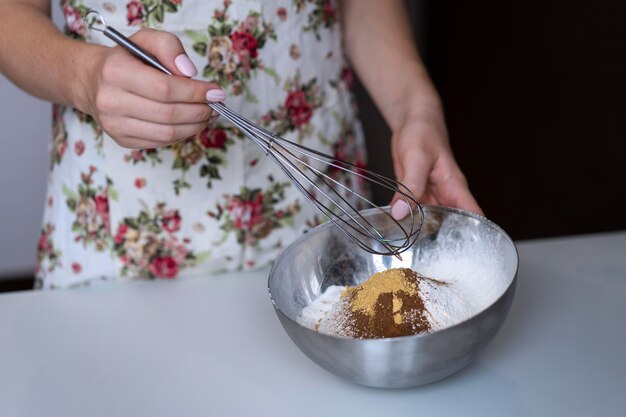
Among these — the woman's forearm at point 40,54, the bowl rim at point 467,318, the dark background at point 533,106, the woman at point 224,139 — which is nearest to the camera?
the bowl rim at point 467,318

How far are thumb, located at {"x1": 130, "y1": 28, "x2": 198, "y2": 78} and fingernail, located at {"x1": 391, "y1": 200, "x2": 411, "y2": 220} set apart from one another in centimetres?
29

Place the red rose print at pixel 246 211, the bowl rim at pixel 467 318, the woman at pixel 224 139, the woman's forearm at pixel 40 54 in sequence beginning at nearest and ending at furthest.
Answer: the bowl rim at pixel 467 318
the woman's forearm at pixel 40 54
the woman at pixel 224 139
the red rose print at pixel 246 211

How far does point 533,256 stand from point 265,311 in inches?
13.9

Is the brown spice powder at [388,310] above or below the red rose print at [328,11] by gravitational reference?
below

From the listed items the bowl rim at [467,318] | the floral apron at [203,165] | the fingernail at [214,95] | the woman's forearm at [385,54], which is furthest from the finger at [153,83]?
the woman's forearm at [385,54]

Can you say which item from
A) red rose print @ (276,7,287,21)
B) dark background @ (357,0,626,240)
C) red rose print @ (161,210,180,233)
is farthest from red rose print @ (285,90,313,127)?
dark background @ (357,0,626,240)

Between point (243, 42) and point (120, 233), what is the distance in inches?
12.3

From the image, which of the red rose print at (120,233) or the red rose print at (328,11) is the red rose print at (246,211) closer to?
the red rose print at (120,233)

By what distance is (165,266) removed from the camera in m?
1.06

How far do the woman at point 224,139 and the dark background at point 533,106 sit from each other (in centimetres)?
92

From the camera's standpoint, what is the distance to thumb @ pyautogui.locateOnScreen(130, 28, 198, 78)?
696mm

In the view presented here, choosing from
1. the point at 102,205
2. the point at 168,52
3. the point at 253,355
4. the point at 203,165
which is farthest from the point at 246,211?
the point at 168,52

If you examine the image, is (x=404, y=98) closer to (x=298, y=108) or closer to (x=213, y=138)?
(x=298, y=108)

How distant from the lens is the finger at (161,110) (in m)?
0.70
